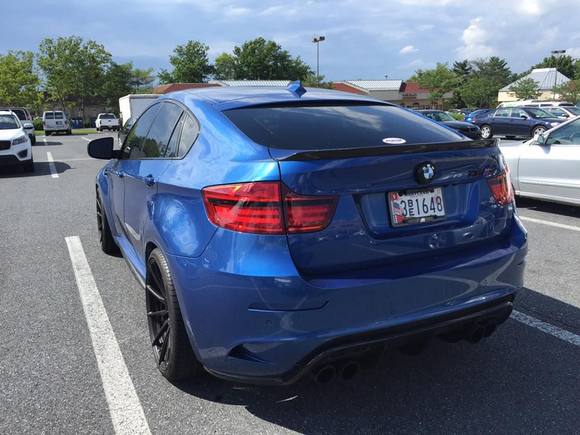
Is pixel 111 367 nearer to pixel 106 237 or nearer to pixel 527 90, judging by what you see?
pixel 106 237

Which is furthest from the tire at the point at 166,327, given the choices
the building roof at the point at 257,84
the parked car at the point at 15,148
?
the parked car at the point at 15,148

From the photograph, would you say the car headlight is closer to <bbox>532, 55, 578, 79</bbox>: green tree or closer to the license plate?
the license plate

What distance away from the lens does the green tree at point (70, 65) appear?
64250 millimetres

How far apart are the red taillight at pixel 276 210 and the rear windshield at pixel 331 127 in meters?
0.33

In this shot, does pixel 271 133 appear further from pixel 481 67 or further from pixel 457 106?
pixel 481 67

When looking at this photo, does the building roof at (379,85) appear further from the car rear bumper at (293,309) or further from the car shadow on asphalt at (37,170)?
the car rear bumper at (293,309)

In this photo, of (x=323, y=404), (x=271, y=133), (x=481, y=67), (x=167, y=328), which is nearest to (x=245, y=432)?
(x=323, y=404)

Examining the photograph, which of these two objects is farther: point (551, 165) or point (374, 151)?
point (551, 165)

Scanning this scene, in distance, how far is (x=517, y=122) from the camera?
79.3 feet

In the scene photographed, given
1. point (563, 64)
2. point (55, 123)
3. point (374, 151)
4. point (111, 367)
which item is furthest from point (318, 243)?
point (563, 64)

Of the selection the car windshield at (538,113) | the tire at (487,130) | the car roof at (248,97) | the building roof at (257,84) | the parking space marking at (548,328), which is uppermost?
the building roof at (257,84)

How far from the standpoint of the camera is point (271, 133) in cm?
263

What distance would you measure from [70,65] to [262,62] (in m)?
38.4

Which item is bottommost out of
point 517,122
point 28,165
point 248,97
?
point 28,165
